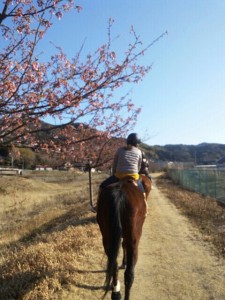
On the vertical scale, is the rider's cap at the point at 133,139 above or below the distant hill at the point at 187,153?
below

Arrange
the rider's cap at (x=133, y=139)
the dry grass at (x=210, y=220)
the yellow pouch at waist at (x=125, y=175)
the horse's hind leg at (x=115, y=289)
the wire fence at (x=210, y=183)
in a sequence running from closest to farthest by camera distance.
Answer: the horse's hind leg at (x=115, y=289) → the yellow pouch at waist at (x=125, y=175) → the rider's cap at (x=133, y=139) → the dry grass at (x=210, y=220) → the wire fence at (x=210, y=183)

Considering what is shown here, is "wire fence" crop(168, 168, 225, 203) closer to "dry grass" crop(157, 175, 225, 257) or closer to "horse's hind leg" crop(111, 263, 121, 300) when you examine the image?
"dry grass" crop(157, 175, 225, 257)

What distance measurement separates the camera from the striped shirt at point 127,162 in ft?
23.6

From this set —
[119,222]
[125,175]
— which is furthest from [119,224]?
[125,175]

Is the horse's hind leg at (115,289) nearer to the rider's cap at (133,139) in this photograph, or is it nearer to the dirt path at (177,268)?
the dirt path at (177,268)

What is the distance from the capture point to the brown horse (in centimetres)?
587

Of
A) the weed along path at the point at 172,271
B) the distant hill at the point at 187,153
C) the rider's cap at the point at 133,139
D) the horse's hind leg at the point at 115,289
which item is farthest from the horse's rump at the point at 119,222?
the distant hill at the point at 187,153

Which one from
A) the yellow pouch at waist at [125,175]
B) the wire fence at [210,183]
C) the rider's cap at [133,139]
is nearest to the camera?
the yellow pouch at waist at [125,175]

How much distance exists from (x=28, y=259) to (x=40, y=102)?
132 inches

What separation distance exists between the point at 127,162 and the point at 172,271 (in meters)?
2.39

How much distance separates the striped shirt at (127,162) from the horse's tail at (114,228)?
111 cm

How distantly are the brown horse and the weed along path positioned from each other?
0.73 meters

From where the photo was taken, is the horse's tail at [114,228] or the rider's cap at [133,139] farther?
the rider's cap at [133,139]

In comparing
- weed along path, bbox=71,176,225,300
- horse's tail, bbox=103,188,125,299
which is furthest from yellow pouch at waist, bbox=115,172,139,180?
weed along path, bbox=71,176,225,300
